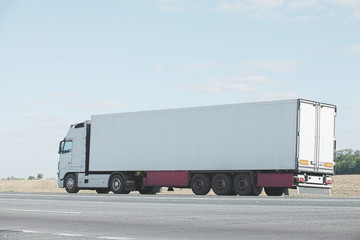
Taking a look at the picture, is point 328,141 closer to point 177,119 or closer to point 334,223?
point 177,119

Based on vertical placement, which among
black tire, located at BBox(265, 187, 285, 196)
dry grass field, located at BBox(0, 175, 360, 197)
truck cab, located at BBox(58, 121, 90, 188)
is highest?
truck cab, located at BBox(58, 121, 90, 188)

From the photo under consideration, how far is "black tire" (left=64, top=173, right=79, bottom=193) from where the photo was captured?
34656 millimetres

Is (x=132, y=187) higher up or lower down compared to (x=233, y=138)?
lower down

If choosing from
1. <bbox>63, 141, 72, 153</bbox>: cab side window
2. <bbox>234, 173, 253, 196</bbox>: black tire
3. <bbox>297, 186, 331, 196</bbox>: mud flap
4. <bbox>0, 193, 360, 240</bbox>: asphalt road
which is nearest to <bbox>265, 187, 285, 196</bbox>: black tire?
<bbox>234, 173, 253, 196</bbox>: black tire

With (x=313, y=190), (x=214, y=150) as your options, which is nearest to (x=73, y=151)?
(x=214, y=150)

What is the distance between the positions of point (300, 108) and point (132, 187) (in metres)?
9.59

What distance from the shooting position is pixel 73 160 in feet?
114

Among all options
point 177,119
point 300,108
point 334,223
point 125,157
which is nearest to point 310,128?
point 300,108

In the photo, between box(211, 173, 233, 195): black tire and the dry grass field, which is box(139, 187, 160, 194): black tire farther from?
box(211, 173, 233, 195): black tire

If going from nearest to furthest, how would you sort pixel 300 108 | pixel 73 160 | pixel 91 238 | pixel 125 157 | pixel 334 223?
1. pixel 91 238
2. pixel 334 223
3. pixel 300 108
4. pixel 125 157
5. pixel 73 160

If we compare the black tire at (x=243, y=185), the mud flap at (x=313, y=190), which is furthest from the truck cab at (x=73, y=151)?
the mud flap at (x=313, y=190)

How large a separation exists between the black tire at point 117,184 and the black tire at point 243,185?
6.35 metres

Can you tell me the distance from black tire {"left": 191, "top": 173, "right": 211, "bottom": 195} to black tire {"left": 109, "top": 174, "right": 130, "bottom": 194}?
4102 mm

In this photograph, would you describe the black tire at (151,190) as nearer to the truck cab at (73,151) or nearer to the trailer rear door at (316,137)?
the truck cab at (73,151)
